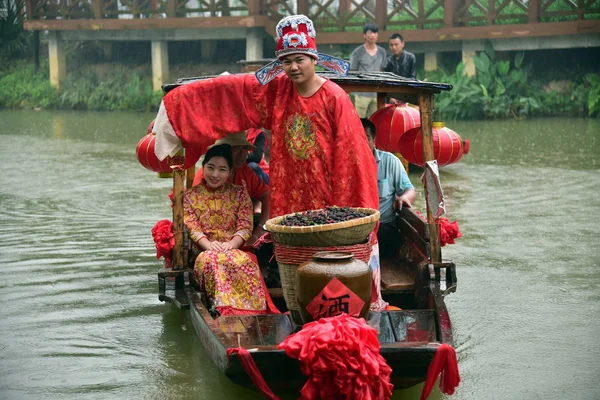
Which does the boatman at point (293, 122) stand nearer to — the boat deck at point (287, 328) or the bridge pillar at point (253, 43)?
the boat deck at point (287, 328)

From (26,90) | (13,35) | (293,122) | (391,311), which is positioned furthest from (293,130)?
(13,35)

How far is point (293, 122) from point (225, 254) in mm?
971

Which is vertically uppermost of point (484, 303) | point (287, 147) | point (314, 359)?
point (287, 147)

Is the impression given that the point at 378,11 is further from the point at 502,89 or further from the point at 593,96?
the point at 593,96

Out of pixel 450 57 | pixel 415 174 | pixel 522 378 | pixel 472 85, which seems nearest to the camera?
pixel 522 378

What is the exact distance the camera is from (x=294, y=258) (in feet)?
17.5

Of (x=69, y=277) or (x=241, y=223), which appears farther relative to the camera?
(x=69, y=277)

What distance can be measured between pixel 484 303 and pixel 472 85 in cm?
1401

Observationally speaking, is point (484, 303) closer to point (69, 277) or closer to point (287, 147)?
point (287, 147)

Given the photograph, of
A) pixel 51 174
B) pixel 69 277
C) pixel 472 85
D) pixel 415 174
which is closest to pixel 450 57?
pixel 472 85

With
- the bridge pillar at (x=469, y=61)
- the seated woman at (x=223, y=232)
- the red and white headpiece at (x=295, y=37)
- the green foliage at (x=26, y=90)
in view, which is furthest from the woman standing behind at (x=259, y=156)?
the green foliage at (x=26, y=90)

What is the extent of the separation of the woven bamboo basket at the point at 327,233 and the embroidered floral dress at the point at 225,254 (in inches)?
40.1

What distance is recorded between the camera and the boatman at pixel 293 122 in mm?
6098

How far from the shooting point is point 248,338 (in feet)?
17.4
